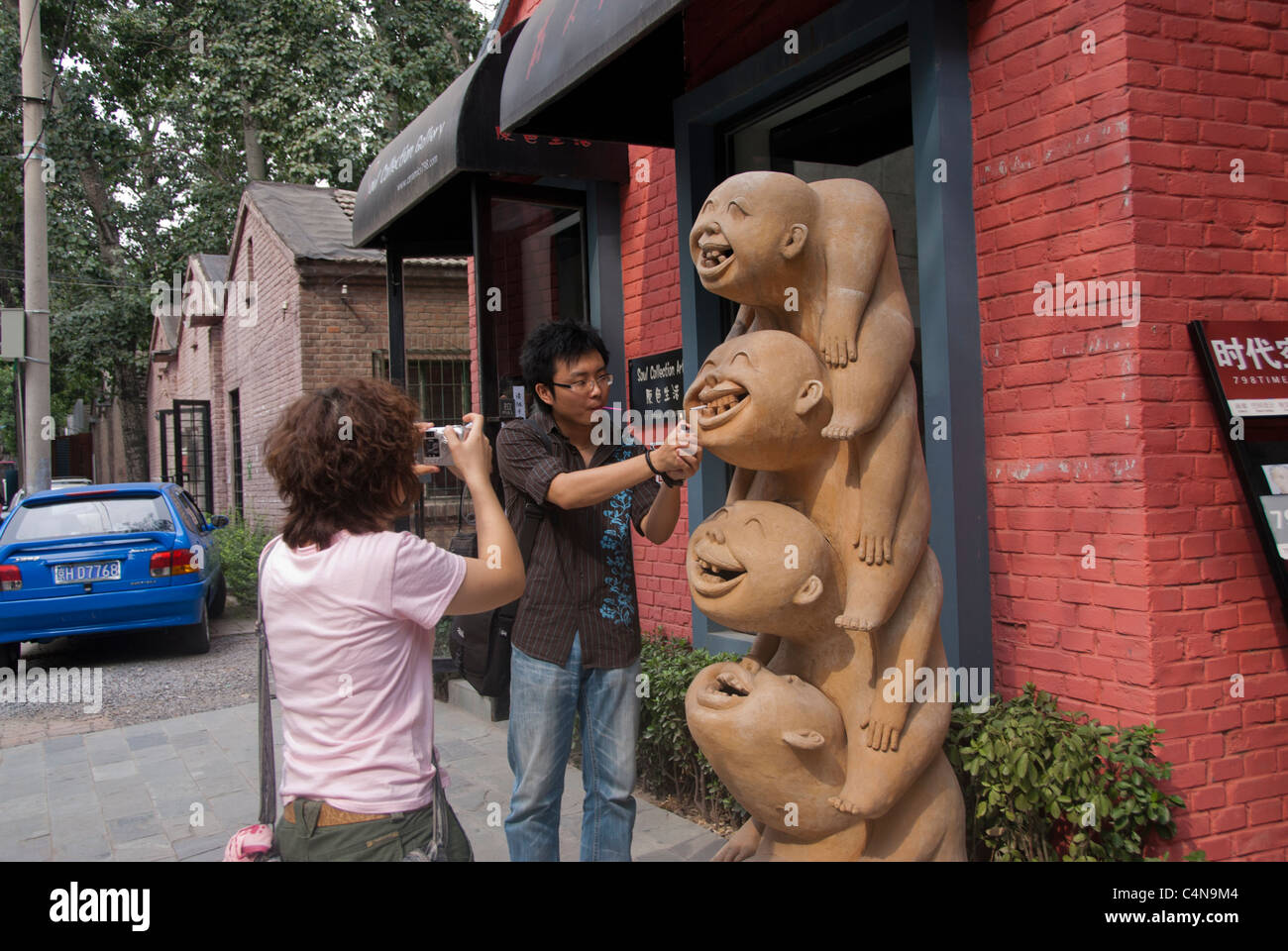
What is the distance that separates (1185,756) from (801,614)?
1.45 metres

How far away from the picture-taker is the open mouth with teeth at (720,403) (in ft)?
8.41

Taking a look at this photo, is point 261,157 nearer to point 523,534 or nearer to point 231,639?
point 231,639

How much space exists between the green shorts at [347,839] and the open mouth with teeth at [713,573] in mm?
1024

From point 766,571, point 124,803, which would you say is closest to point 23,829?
point 124,803

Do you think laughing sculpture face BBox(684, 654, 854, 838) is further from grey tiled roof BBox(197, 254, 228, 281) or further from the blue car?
grey tiled roof BBox(197, 254, 228, 281)

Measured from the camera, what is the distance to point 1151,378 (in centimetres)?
303

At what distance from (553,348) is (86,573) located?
22.7 feet

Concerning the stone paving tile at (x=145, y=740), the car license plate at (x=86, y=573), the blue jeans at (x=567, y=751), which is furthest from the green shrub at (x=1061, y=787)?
the car license plate at (x=86, y=573)

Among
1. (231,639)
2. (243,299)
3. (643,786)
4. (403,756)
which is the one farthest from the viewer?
(243,299)

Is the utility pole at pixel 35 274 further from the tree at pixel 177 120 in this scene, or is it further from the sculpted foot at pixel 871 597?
the sculpted foot at pixel 871 597

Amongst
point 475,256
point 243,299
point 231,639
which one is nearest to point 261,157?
point 243,299

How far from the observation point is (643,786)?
4.85 meters

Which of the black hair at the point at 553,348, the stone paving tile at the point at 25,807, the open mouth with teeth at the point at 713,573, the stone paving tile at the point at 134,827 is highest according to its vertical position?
the black hair at the point at 553,348

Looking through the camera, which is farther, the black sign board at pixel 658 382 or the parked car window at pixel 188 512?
the parked car window at pixel 188 512
